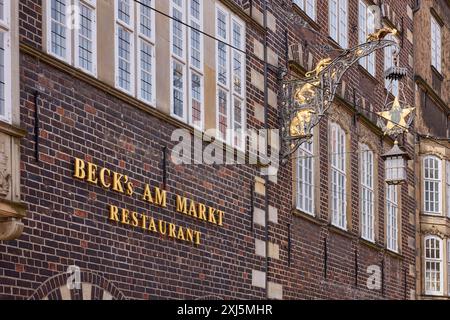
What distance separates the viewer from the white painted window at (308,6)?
24.5m

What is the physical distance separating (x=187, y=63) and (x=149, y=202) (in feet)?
8.47

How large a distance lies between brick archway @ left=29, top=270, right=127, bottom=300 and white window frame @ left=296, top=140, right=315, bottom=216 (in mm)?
7676

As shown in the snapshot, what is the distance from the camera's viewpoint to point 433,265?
34.1 meters

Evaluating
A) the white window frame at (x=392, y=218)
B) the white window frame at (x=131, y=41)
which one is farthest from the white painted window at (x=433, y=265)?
the white window frame at (x=131, y=41)

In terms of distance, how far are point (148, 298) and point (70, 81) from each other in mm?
3348

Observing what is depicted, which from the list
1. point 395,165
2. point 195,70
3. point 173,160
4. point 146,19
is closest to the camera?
point 146,19

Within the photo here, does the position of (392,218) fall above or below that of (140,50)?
below

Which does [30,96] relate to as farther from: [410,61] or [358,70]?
[410,61]

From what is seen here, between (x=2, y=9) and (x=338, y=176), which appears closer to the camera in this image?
(x=2, y=9)

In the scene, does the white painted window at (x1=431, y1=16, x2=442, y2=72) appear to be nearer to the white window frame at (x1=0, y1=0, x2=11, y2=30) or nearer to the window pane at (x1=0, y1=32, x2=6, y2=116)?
the white window frame at (x1=0, y1=0, x2=11, y2=30)

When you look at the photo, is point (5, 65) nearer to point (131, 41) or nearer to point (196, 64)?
point (131, 41)

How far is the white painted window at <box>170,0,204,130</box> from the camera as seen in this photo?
1880 centimetres

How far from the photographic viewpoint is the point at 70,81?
15773mm

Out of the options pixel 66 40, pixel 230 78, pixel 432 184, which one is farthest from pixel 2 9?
pixel 432 184
